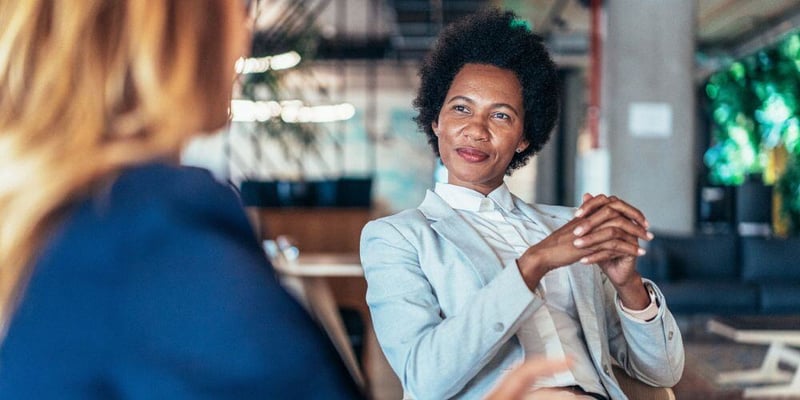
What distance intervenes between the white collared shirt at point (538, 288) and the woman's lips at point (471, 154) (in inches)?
2.6

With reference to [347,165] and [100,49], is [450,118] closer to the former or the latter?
[100,49]

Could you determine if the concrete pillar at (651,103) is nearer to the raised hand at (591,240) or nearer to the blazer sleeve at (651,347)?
the blazer sleeve at (651,347)

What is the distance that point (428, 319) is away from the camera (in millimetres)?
1644

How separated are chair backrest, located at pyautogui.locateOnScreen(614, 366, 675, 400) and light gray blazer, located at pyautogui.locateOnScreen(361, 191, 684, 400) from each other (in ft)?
0.07

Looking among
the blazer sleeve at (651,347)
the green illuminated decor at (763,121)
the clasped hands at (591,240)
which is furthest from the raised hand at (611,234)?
the green illuminated decor at (763,121)

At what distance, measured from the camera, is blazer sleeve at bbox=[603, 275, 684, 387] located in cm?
172

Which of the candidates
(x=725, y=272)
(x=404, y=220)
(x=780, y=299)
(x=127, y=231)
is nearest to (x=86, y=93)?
(x=127, y=231)

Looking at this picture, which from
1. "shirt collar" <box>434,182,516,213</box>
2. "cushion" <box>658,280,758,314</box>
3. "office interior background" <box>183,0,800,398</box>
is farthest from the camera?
"office interior background" <box>183,0,800,398</box>

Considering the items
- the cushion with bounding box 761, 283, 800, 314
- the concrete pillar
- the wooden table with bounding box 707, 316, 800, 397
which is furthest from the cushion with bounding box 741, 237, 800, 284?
the wooden table with bounding box 707, 316, 800, 397

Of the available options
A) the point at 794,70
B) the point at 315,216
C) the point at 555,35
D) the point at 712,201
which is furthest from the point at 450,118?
A: the point at 555,35

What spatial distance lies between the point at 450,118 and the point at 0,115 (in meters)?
1.41

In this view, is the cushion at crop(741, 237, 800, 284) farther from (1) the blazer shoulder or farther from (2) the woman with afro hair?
(1) the blazer shoulder

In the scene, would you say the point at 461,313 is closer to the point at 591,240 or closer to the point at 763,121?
the point at 591,240

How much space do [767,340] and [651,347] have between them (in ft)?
12.5
